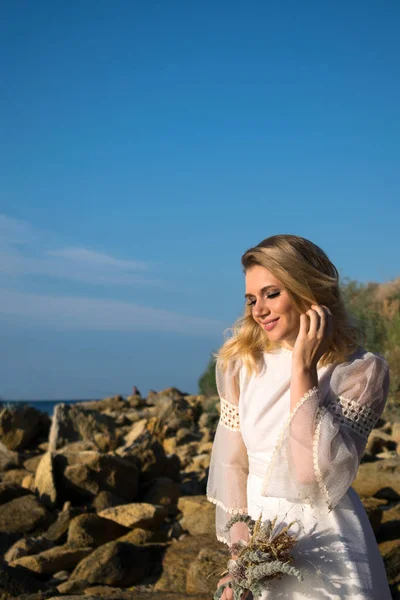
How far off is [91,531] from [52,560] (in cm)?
60

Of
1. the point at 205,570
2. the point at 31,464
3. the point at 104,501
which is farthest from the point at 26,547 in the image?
the point at 31,464

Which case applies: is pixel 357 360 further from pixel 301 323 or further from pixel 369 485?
pixel 369 485

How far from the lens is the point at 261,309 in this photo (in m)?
3.52

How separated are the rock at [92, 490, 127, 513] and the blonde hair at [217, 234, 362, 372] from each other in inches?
212

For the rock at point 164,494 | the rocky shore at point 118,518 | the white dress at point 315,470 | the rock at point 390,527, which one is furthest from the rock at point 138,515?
the white dress at point 315,470

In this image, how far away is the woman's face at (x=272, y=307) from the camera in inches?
137

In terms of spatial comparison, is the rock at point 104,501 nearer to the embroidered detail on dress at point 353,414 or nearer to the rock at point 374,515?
the rock at point 374,515

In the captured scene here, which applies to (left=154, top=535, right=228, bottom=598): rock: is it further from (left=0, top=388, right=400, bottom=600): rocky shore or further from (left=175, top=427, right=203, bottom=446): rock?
(left=175, top=427, right=203, bottom=446): rock

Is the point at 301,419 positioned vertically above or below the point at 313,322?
below

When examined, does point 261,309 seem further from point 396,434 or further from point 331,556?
point 396,434

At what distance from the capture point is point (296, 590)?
10.6 feet

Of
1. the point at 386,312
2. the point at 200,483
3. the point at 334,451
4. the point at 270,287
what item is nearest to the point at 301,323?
the point at 270,287

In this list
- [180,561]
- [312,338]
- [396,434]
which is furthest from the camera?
[396,434]

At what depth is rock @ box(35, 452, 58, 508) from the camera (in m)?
8.90
